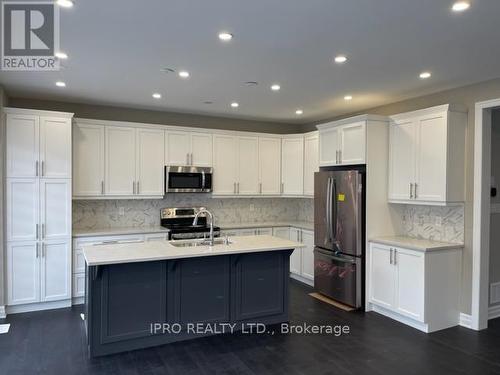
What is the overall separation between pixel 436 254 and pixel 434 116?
1.55 metres

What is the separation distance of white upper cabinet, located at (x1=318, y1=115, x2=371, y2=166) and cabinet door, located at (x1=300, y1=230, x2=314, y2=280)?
4.07 ft

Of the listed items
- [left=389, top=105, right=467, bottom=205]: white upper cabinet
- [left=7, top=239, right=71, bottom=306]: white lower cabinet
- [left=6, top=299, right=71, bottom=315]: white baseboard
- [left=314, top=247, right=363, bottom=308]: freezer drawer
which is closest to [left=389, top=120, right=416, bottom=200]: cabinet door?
[left=389, top=105, right=467, bottom=205]: white upper cabinet

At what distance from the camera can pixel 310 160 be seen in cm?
619

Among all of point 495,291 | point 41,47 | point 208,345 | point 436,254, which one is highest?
point 41,47

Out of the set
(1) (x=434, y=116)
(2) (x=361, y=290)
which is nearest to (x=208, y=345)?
(2) (x=361, y=290)

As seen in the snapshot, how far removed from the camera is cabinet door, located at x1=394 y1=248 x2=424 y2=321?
4078 mm

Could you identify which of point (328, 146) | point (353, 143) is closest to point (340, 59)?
point (353, 143)

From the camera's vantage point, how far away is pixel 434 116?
4234mm

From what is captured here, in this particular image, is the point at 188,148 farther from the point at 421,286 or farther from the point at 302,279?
the point at 421,286

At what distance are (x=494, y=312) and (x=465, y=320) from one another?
0.54m

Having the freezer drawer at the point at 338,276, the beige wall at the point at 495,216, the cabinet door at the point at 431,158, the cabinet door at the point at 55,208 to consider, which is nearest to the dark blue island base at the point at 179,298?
the freezer drawer at the point at 338,276

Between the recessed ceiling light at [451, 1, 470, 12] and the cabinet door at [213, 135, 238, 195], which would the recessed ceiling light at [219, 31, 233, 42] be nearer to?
the recessed ceiling light at [451, 1, 470, 12]

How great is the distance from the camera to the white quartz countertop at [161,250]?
11.0 ft

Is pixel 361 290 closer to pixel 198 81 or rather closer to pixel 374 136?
pixel 374 136
